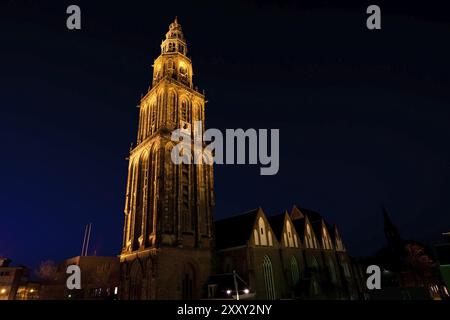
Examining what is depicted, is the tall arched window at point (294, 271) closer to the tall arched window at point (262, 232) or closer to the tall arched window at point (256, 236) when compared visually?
the tall arched window at point (262, 232)

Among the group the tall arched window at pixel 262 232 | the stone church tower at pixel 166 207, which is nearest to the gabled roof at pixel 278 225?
the tall arched window at pixel 262 232

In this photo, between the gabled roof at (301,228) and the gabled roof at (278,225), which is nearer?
the gabled roof at (278,225)

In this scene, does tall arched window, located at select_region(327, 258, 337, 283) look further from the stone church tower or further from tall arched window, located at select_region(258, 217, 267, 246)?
the stone church tower

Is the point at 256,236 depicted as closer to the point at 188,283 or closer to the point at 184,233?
the point at 184,233

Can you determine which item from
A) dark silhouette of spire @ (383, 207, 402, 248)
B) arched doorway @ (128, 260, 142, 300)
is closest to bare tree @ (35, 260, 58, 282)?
arched doorway @ (128, 260, 142, 300)

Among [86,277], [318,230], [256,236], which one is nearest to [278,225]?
[256,236]

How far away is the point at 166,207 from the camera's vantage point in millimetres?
36438

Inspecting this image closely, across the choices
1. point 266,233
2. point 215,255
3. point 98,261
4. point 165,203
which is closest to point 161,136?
point 165,203

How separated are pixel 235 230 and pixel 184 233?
954cm

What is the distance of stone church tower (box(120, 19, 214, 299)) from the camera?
1336 inches

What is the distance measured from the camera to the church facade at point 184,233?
Answer: 115 ft

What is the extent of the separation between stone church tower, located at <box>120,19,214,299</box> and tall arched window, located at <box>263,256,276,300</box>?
27.4ft

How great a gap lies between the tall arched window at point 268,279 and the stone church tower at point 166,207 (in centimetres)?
835

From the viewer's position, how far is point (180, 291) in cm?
3350
